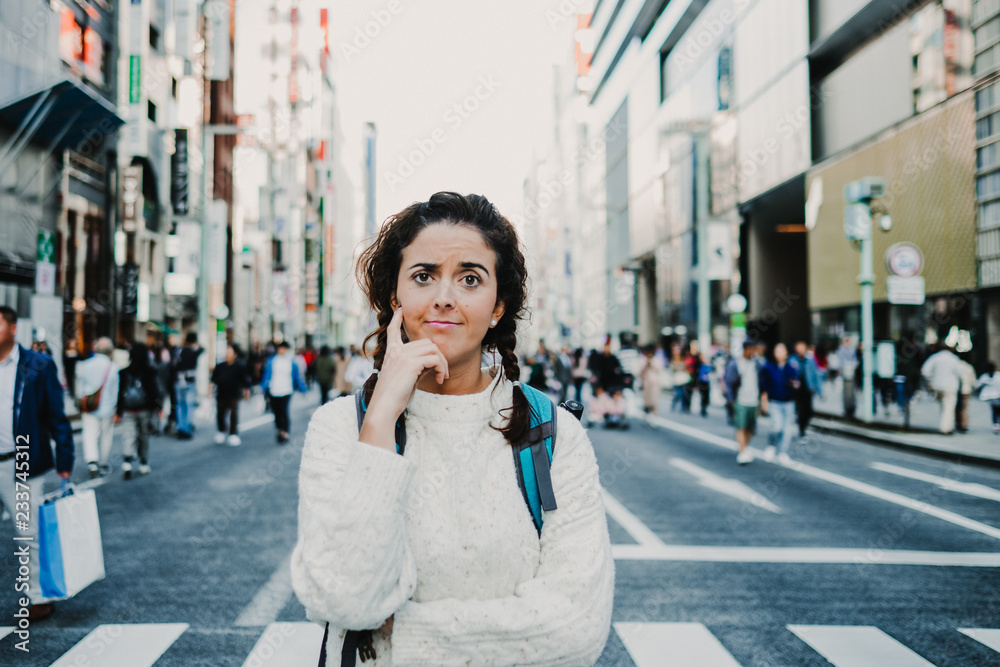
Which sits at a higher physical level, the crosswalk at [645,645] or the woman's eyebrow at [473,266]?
the woman's eyebrow at [473,266]

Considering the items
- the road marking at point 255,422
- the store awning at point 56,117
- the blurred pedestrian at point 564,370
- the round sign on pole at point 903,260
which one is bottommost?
the road marking at point 255,422

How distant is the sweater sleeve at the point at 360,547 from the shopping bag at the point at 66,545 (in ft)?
13.1

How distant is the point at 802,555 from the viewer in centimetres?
628

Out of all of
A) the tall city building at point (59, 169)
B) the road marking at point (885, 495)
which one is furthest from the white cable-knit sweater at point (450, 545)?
the tall city building at point (59, 169)

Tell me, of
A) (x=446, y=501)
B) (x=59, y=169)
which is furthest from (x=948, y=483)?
(x=59, y=169)

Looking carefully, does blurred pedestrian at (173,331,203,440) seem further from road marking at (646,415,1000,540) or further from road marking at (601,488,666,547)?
road marking at (646,415,1000,540)

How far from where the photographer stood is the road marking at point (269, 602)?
4.64 m

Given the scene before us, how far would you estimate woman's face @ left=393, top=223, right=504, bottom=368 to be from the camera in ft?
5.32

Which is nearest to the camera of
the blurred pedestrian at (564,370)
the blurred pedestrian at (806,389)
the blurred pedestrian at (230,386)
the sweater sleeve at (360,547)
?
the sweater sleeve at (360,547)

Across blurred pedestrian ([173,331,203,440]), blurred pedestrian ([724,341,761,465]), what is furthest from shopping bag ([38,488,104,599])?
blurred pedestrian ([173,331,203,440])

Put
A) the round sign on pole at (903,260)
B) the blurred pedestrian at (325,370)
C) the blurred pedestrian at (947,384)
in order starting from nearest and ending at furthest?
the blurred pedestrian at (947,384), the round sign on pole at (903,260), the blurred pedestrian at (325,370)

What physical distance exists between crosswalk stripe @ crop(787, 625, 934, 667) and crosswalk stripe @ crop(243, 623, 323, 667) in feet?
8.87

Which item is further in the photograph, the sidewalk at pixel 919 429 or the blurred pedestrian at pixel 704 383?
the blurred pedestrian at pixel 704 383

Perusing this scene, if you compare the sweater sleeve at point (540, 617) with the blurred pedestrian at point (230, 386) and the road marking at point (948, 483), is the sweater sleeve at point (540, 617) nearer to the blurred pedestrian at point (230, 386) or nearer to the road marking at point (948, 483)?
the road marking at point (948, 483)
